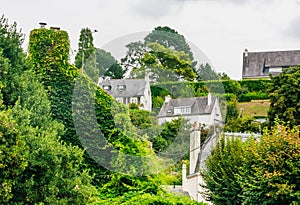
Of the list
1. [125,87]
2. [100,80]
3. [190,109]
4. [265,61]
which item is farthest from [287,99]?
[265,61]

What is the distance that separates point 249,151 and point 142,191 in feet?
15.2

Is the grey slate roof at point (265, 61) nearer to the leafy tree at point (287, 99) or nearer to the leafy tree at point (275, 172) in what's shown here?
the leafy tree at point (287, 99)

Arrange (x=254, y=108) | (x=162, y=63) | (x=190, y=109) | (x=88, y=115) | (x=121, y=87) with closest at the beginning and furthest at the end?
(x=88, y=115) → (x=162, y=63) → (x=121, y=87) → (x=190, y=109) → (x=254, y=108)

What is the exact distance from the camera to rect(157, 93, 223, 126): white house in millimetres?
26703

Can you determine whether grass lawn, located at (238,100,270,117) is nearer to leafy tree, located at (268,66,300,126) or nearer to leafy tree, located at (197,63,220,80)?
leafy tree, located at (268,66,300,126)

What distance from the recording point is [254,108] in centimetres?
5934

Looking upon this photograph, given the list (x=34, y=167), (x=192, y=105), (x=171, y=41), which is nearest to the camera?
(x=34, y=167)

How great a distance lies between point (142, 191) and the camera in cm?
2208

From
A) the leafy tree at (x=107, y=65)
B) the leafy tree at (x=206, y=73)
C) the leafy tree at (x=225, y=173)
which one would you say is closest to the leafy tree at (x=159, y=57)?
the leafy tree at (x=107, y=65)

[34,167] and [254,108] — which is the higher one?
[254,108]

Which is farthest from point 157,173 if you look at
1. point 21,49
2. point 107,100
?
point 21,49

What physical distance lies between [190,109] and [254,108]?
26.7 m

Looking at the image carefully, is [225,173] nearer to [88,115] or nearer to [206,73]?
[206,73]

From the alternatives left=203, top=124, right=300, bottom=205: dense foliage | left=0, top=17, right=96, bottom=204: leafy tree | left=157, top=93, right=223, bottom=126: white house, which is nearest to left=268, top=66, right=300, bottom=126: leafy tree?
left=157, top=93, right=223, bottom=126: white house
